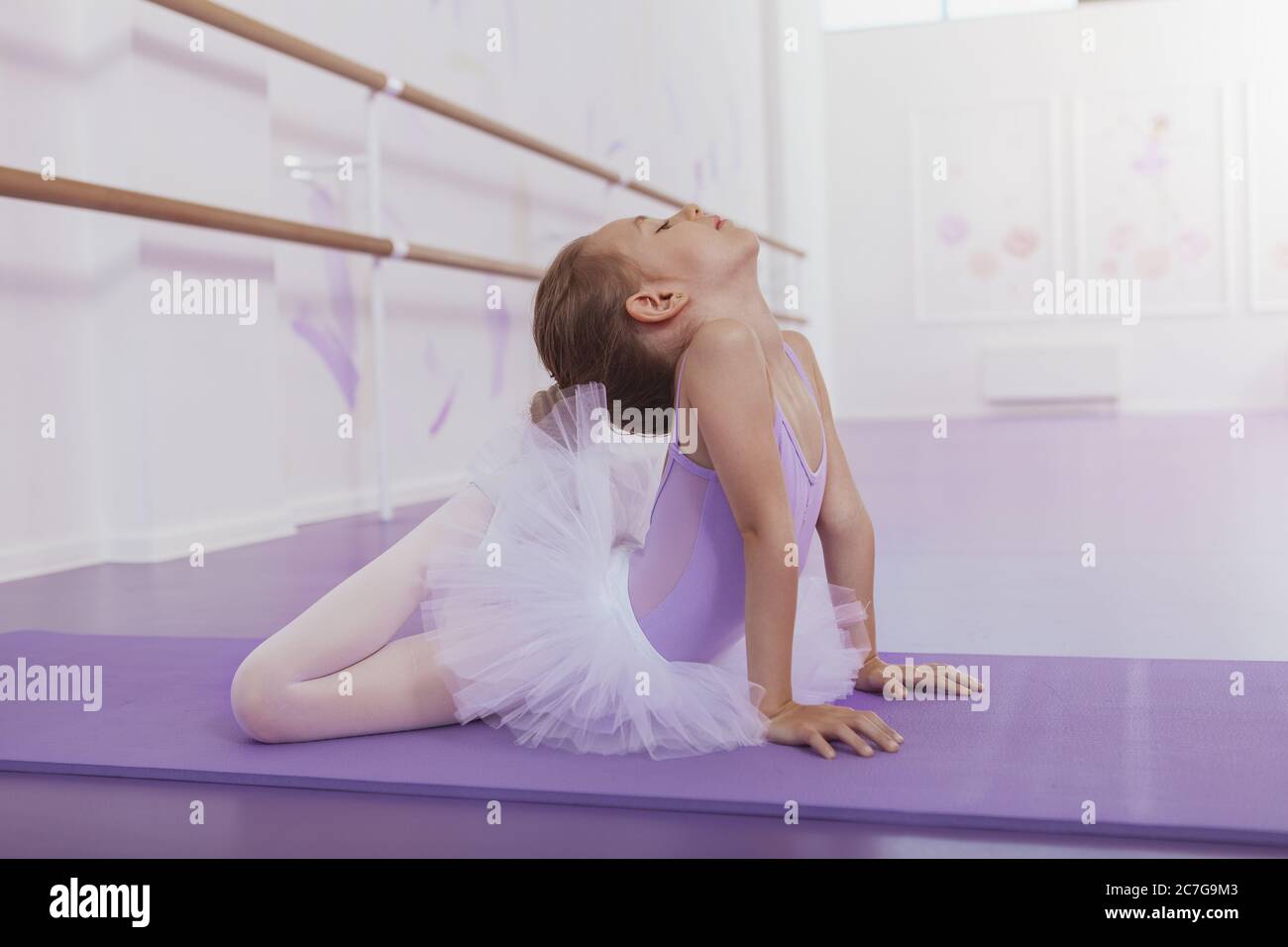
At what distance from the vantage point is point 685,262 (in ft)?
3.82

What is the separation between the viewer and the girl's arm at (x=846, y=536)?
127 centimetres

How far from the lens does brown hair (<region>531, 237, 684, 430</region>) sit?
117 cm

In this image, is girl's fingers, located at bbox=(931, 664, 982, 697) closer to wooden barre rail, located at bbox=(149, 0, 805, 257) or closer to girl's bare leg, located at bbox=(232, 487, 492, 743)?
girl's bare leg, located at bbox=(232, 487, 492, 743)

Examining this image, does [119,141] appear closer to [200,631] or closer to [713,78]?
[200,631]

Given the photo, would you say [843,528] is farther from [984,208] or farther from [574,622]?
[984,208]

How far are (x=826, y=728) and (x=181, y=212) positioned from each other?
1.54 m

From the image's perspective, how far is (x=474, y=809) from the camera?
95 cm

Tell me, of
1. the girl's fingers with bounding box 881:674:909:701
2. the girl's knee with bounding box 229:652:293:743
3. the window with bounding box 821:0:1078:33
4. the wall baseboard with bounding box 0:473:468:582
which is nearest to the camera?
the girl's knee with bounding box 229:652:293:743

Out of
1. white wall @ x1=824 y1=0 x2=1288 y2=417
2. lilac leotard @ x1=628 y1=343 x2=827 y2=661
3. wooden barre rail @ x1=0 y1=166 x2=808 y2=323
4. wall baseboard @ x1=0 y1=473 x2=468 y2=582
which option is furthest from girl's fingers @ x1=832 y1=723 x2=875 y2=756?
white wall @ x1=824 y1=0 x2=1288 y2=417

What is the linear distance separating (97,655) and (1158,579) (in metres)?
1.39

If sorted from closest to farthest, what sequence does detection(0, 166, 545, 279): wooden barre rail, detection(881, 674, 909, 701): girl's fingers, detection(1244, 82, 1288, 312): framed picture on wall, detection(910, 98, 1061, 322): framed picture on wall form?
detection(881, 674, 909, 701): girl's fingers, detection(0, 166, 545, 279): wooden barre rail, detection(1244, 82, 1288, 312): framed picture on wall, detection(910, 98, 1061, 322): framed picture on wall

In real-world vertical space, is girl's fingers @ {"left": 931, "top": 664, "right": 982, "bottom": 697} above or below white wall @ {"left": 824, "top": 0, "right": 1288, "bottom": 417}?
below

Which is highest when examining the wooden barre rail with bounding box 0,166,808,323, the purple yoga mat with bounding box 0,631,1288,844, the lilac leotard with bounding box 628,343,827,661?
the wooden barre rail with bounding box 0,166,808,323

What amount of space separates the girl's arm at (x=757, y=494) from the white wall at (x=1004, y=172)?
21.2ft
